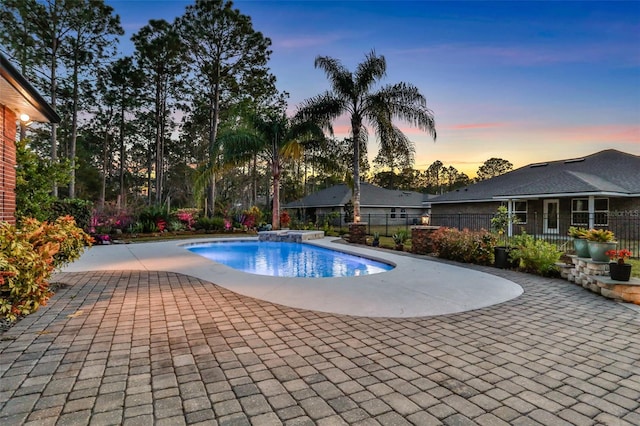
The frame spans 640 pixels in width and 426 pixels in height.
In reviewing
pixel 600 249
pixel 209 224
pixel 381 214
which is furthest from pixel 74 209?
pixel 381 214

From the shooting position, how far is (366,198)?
97.8 ft

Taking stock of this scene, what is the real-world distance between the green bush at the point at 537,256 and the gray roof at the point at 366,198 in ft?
67.4

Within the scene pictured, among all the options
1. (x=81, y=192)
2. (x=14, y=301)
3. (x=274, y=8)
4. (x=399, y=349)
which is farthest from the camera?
(x=81, y=192)

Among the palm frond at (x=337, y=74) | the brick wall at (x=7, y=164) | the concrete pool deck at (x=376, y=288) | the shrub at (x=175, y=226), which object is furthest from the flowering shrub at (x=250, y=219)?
the brick wall at (x=7, y=164)

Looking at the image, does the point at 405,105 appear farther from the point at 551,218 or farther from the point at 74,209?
the point at 74,209

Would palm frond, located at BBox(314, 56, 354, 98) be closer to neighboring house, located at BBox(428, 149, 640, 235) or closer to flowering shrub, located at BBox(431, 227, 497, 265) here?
neighboring house, located at BBox(428, 149, 640, 235)

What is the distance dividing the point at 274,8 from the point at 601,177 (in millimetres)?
19105

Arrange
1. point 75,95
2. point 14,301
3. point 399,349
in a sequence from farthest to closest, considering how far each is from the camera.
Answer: point 75,95 → point 14,301 → point 399,349

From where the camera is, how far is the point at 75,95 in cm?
2273

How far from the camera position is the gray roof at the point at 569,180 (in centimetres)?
1594

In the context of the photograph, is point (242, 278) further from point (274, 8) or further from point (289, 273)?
point (274, 8)

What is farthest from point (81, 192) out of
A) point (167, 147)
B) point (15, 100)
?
point (15, 100)

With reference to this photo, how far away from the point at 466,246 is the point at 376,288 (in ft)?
14.7

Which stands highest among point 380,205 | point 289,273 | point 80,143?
point 80,143
